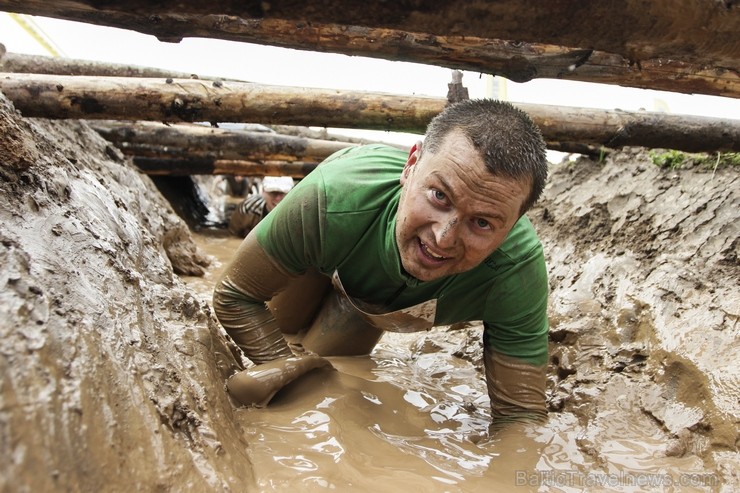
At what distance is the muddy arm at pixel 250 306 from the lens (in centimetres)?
249

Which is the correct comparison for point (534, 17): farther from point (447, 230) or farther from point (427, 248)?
point (427, 248)

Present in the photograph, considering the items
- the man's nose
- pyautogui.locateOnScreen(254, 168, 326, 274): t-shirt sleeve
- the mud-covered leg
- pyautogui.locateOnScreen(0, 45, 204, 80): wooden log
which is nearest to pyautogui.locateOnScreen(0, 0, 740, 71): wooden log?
the man's nose

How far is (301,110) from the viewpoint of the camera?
3.45 m

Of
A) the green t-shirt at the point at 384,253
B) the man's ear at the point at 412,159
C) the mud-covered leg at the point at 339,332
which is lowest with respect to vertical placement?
the mud-covered leg at the point at 339,332

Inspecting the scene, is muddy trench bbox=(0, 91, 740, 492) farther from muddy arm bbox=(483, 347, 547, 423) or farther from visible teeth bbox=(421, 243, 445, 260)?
visible teeth bbox=(421, 243, 445, 260)

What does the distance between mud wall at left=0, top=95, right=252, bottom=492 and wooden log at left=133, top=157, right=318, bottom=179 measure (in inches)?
170

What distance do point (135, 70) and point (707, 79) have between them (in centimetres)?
433

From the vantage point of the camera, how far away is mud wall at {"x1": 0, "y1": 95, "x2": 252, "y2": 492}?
47.3 inches

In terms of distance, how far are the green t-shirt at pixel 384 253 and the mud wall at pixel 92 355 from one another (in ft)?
1.64

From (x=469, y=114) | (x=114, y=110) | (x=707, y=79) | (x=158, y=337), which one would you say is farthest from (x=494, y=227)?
(x=114, y=110)

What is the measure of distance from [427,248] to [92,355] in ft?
3.60

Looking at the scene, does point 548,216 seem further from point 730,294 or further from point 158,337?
point 158,337

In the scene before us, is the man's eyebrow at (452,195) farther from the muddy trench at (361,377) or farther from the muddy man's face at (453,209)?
the muddy trench at (361,377)

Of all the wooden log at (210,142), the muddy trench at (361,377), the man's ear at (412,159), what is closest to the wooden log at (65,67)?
the wooden log at (210,142)
